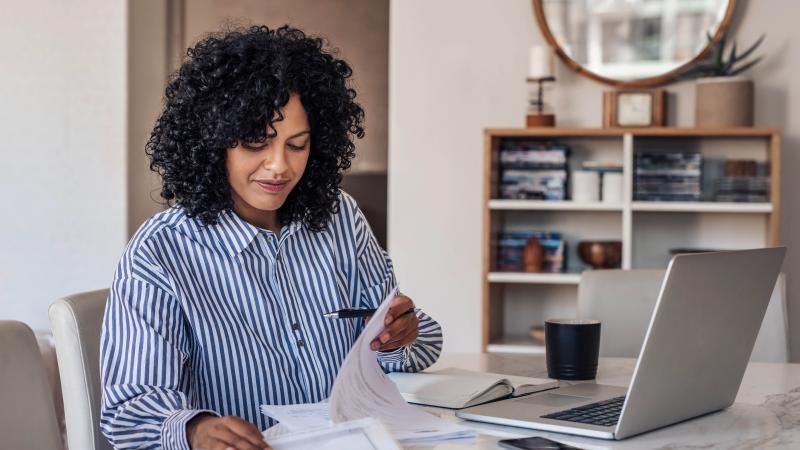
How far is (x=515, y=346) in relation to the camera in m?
3.22

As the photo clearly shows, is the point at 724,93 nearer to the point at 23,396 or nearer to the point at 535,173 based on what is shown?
the point at 535,173

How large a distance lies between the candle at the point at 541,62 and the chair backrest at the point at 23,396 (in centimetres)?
230

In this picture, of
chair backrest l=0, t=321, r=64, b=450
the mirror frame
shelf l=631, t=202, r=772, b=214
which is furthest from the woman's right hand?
the mirror frame

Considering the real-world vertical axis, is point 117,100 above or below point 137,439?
above

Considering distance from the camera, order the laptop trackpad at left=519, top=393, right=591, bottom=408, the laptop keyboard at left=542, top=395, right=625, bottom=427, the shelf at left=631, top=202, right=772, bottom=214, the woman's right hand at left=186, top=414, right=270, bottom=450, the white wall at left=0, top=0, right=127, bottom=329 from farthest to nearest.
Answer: the white wall at left=0, top=0, right=127, bottom=329, the shelf at left=631, top=202, right=772, bottom=214, the laptop trackpad at left=519, top=393, right=591, bottom=408, the laptop keyboard at left=542, top=395, right=625, bottom=427, the woman's right hand at left=186, top=414, right=270, bottom=450

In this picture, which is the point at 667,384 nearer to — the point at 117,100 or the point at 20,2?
the point at 117,100

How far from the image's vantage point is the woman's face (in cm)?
143

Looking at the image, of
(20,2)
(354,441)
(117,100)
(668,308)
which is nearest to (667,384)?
(668,308)

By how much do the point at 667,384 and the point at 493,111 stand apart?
2396 mm

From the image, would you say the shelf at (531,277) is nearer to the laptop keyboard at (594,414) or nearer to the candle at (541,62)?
the candle at (541,62)

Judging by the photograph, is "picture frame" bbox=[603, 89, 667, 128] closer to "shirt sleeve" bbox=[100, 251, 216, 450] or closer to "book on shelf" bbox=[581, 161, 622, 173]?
"book on shelf" bbox=[581, 161, 622, 173]

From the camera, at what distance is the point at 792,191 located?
334cm

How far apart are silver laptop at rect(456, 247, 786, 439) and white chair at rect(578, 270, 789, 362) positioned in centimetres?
70

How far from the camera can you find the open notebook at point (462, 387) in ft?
4.52
